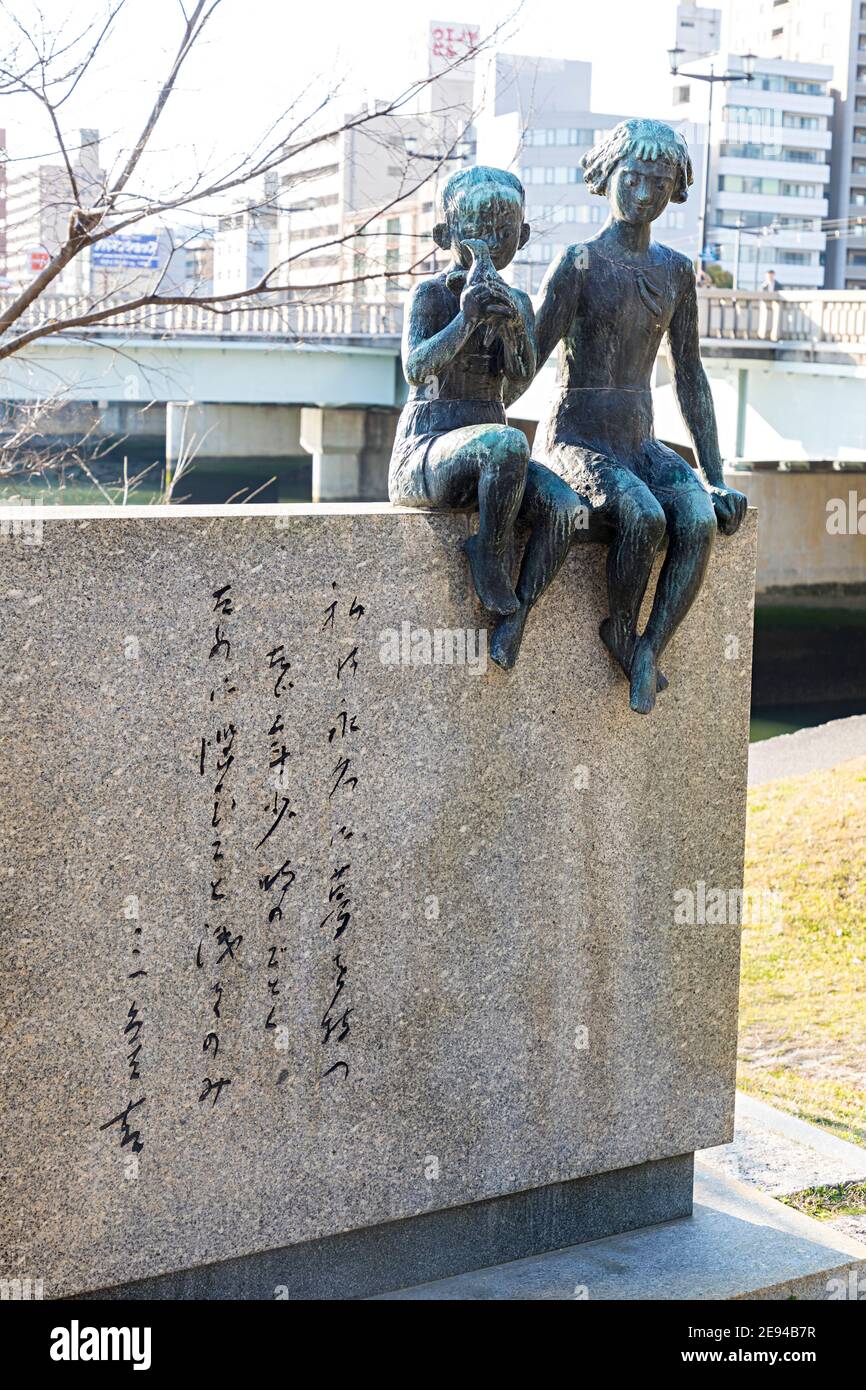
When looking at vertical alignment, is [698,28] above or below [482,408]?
above

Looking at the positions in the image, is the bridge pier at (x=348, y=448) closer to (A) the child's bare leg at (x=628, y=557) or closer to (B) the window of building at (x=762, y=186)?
(A) the child's bare leg at (x=628, y=557)

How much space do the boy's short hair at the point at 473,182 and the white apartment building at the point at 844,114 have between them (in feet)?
207

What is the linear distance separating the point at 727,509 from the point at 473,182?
126 centimetres

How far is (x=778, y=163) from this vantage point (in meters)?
64.2

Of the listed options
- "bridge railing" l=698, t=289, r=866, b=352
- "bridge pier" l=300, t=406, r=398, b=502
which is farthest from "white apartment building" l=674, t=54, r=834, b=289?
"bridge railing" l=698, t=289, r=866, b=352

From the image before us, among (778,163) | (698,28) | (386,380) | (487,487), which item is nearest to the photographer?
(487,487)

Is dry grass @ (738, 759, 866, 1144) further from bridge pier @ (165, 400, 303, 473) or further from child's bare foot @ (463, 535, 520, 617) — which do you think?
bridge pier @ (165, 400, 303, 473)

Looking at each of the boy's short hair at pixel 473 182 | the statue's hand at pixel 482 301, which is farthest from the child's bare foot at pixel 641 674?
the boy's short hair at pixel 473 182

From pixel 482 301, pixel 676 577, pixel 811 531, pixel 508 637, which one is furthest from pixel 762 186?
pixel 508 637

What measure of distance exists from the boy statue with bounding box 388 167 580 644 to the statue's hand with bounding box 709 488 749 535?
25.5 inches

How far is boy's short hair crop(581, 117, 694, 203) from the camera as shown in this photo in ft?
14.4

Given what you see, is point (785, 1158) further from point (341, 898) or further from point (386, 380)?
point (386, 380)

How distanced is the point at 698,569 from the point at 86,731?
73.9 inches
